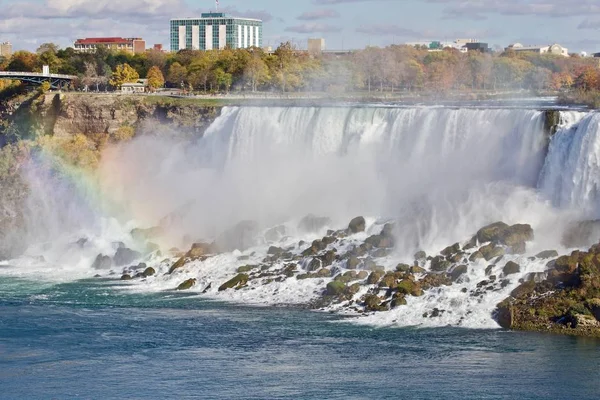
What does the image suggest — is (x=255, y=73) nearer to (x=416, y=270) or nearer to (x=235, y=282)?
(x=235, y=282)

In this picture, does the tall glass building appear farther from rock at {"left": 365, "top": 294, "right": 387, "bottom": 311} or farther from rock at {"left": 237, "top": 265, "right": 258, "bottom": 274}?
rock at {"left": 365, "top": 294, "right": 387, "bottom": 311}

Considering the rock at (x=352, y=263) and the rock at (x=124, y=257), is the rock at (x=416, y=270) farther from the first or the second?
the rock at (x=124, y=257)

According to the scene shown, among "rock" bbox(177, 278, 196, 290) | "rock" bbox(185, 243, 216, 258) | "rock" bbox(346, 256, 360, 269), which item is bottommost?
"rock" bbox(177, 278, 196, 290)

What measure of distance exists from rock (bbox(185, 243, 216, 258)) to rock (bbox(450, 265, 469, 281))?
463 inches

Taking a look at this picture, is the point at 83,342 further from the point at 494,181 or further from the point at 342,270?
the point at 494,181

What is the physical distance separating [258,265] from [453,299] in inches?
382

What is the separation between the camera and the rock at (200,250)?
4425cm

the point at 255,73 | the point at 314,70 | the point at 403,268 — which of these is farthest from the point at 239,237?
the point at 314,70

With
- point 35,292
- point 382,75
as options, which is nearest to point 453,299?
point 35,292

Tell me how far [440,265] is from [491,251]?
6.28 ft

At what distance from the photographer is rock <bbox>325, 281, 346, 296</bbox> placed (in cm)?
3744

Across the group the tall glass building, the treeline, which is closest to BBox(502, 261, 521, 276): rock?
the treeline

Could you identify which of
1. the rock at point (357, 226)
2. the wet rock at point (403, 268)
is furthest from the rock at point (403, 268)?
the rock at point (357, 226)

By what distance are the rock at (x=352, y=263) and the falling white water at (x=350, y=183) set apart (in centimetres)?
38
